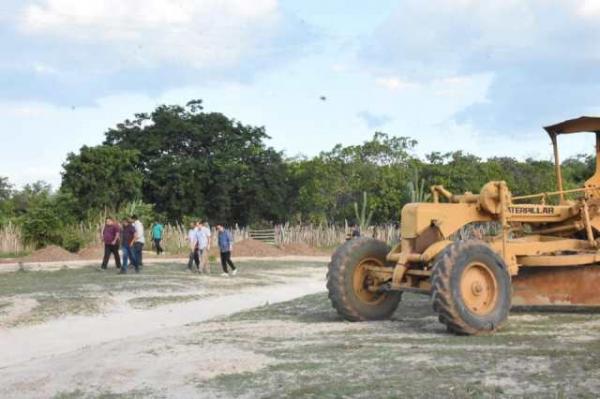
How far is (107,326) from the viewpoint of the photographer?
13.6 metres

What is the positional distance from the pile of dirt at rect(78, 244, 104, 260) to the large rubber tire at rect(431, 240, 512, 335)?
23.5 meters

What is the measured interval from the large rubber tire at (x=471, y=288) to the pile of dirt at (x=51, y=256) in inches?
915

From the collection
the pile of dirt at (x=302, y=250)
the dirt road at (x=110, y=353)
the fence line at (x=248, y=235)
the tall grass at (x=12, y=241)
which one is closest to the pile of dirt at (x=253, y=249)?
the pile of dirt at (x=302, y=250)

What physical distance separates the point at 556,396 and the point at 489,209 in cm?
501

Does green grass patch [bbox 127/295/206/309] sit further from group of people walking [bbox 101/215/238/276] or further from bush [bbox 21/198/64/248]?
bush [bbox 21/198/64/248]

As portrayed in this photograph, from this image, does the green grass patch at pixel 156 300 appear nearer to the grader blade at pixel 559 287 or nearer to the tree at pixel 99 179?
the grader blade at pixel 559 287

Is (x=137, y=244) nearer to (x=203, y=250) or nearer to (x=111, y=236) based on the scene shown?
(x=111, y=236)

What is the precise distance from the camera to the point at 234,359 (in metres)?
8.52

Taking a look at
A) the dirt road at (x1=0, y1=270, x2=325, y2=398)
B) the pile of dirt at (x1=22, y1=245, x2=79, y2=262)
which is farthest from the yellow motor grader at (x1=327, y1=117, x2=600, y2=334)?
the pile of dirt at (x1=22, y1=245, x2=79, y2=262)

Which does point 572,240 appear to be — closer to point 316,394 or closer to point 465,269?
point 465,269

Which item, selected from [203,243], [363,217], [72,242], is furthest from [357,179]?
[203,243]

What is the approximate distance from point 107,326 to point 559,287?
23.0 ft

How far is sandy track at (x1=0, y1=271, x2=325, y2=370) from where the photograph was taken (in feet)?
36.9

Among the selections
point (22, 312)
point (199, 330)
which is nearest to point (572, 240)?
Result: point (199, 330)
